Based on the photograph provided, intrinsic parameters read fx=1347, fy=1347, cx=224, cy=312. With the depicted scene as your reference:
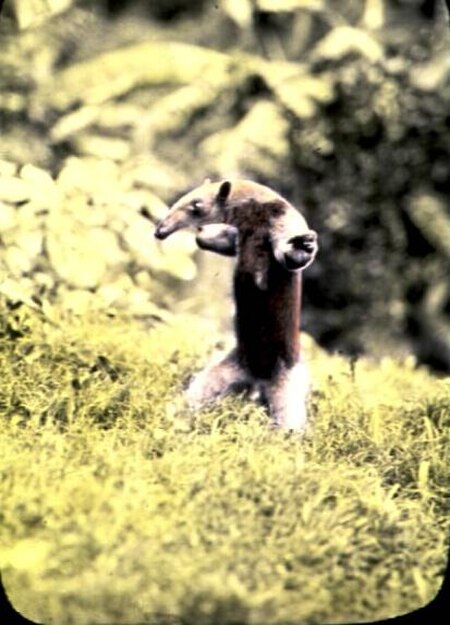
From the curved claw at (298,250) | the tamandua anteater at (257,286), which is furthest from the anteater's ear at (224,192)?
the curved claw at (298,250)

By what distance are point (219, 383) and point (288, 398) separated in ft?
0.33

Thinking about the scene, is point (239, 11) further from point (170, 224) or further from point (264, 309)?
point (264, 309)

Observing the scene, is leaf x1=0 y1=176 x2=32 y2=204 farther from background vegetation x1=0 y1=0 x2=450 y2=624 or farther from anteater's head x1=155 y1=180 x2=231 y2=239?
Result: anteater's head x1=155 y1=180 x2=231 y2=239

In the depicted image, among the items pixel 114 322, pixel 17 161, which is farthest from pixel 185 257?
pixel 17 161

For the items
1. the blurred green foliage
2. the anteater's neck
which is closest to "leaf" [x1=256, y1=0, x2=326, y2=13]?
the blurred green foliage

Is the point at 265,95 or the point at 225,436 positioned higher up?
the point at 265,95

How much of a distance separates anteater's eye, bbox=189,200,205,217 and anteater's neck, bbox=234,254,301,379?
0.09 m

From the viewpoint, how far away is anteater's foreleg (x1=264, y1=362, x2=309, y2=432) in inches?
74.3

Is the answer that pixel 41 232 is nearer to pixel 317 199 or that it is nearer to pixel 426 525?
pixel 317 199

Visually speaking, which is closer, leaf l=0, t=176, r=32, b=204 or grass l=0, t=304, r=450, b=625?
grass l=0, t=304, r=450, b=625

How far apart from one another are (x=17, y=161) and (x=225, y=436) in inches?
19.1

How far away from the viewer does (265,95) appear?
188 centimetres

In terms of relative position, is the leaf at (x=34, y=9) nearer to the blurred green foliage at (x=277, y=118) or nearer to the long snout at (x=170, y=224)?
the blurred green foliage at (x=277, y=118)

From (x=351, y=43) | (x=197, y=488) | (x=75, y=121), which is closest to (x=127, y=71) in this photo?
(x=75, y=121)
